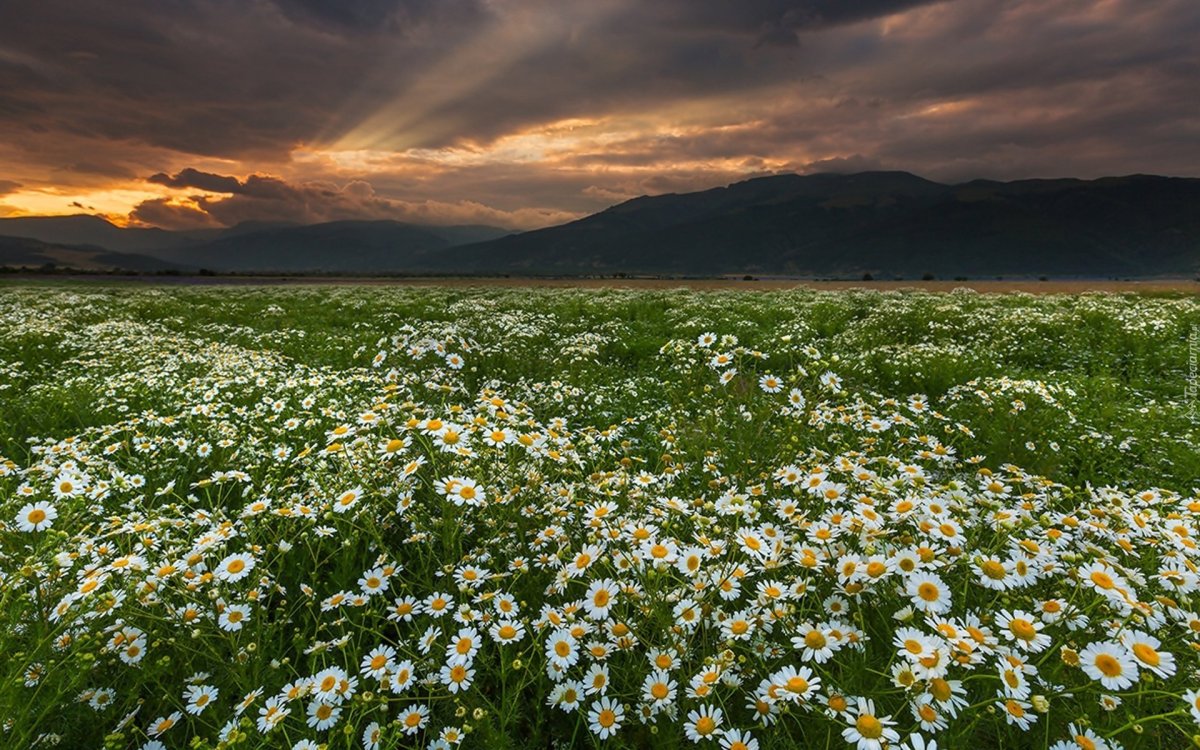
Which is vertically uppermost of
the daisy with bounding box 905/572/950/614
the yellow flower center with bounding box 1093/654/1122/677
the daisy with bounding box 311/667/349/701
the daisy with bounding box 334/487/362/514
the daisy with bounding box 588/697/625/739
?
the daisy with bounding box 334/487/362/514

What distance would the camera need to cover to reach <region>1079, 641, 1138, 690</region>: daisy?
2.08 metres

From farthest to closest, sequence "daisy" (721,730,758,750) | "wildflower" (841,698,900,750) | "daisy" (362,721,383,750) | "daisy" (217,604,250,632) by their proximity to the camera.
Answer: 1. "daisy" (217,604,250,632)
2. "daisy" (362,721,383,750)
3. "daisy" (721,730,758,750)
4. "wildflower" (841,698,900,750)

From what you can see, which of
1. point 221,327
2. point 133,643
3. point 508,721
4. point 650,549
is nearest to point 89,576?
point 133,643

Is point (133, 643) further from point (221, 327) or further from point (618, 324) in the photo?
point (221, 327)

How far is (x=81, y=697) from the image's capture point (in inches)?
107

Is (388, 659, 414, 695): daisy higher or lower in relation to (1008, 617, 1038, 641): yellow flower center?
lower

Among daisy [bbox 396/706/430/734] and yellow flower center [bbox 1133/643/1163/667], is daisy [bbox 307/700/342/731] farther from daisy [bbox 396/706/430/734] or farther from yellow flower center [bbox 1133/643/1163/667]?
yellow flower center [bbox 1133/643/1163/667]

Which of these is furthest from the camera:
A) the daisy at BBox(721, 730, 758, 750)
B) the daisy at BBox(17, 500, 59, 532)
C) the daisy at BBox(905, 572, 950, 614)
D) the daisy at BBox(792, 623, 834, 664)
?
the daisy at BBox(17, 500, 59, 532)

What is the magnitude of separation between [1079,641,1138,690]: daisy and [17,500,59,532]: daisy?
554 cm

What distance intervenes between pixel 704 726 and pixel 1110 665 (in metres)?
1.66

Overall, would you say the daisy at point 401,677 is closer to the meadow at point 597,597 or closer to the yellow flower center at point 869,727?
the meadow at point 597,597

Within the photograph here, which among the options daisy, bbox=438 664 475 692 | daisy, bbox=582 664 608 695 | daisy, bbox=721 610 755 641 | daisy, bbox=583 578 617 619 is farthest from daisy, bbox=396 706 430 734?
daisy, bbox=721 610 755 641

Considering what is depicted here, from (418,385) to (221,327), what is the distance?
14.1 m

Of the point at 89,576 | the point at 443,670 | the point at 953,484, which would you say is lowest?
the point at 443,670
